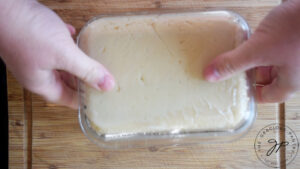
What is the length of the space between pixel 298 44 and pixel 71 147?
919 millimetres

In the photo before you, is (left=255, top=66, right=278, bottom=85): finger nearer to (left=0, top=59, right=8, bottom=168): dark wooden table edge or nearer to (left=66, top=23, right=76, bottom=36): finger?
(left=66, top=23, right=76, bottom=36): finger

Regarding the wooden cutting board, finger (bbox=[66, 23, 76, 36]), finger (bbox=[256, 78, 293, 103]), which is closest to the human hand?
finger (bbox=[66, 23, 76, 36])

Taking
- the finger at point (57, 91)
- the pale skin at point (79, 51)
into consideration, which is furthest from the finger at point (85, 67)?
the finger at point (57, 91)

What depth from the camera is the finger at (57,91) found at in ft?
3.01

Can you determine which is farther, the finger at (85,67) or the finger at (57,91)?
the finger at (57,91)

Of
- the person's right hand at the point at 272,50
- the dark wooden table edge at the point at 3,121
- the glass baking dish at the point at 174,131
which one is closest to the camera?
the person's right hand at the point at 272,50

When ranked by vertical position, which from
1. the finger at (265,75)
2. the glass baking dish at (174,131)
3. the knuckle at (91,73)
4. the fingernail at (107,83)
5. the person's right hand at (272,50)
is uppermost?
the person's right hand at (272,50)

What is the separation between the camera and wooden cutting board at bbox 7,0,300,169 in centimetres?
108

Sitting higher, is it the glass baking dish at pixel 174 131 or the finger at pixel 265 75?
the finger at pixel 265 75

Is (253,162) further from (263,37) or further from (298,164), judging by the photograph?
(263,37)

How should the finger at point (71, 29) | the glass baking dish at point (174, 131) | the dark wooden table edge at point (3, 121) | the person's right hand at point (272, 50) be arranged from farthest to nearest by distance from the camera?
the dark wooden table edge at point (3, 121)
the finger at point (71, 29)
the glass baking dish at point (174, 131)
the person's right hand at point (272, 50)

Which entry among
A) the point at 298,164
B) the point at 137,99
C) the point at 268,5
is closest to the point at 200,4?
the point at 268,5

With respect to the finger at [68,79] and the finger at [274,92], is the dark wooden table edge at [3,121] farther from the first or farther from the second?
the finger at [274,92]

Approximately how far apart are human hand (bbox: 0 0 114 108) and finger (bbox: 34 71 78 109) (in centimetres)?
8
